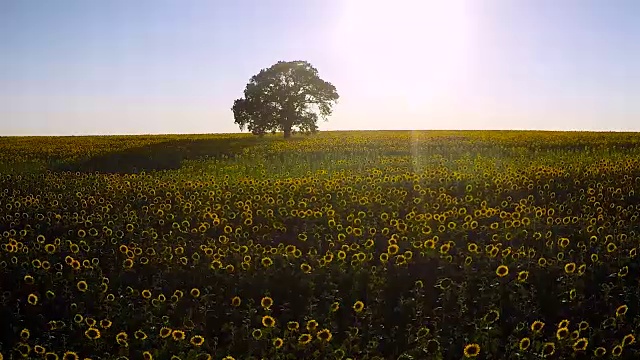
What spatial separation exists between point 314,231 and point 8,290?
4.52 m

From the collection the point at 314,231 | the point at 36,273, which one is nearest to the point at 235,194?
the point at 314,231

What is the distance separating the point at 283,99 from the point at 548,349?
3827 cm

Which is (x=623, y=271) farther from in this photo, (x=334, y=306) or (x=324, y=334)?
(x=324, y=334)

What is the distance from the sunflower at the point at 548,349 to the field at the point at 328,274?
2cm

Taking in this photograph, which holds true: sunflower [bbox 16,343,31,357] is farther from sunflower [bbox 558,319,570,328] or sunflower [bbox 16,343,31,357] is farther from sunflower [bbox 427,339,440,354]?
sunflower [bbox 558,319,570,328]

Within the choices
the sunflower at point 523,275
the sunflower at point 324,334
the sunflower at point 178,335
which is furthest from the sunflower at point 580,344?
the sunflower at point 178,335

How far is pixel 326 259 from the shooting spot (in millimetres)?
7738

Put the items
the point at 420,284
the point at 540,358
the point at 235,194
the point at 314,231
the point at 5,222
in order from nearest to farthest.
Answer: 1. the point at 540,358
2. the point at 420,284
3. the point at 314,231
4. the point at 5,222
5. the point at 235,194

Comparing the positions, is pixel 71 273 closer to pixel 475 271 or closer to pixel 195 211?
pixel 195 211

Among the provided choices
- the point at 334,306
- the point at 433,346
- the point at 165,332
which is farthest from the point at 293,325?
the point at 433,346

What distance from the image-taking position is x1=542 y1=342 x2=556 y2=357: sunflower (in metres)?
5.14

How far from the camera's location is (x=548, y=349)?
17.0ft

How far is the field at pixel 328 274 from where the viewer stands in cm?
590

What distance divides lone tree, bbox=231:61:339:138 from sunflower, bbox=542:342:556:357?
124 feet
